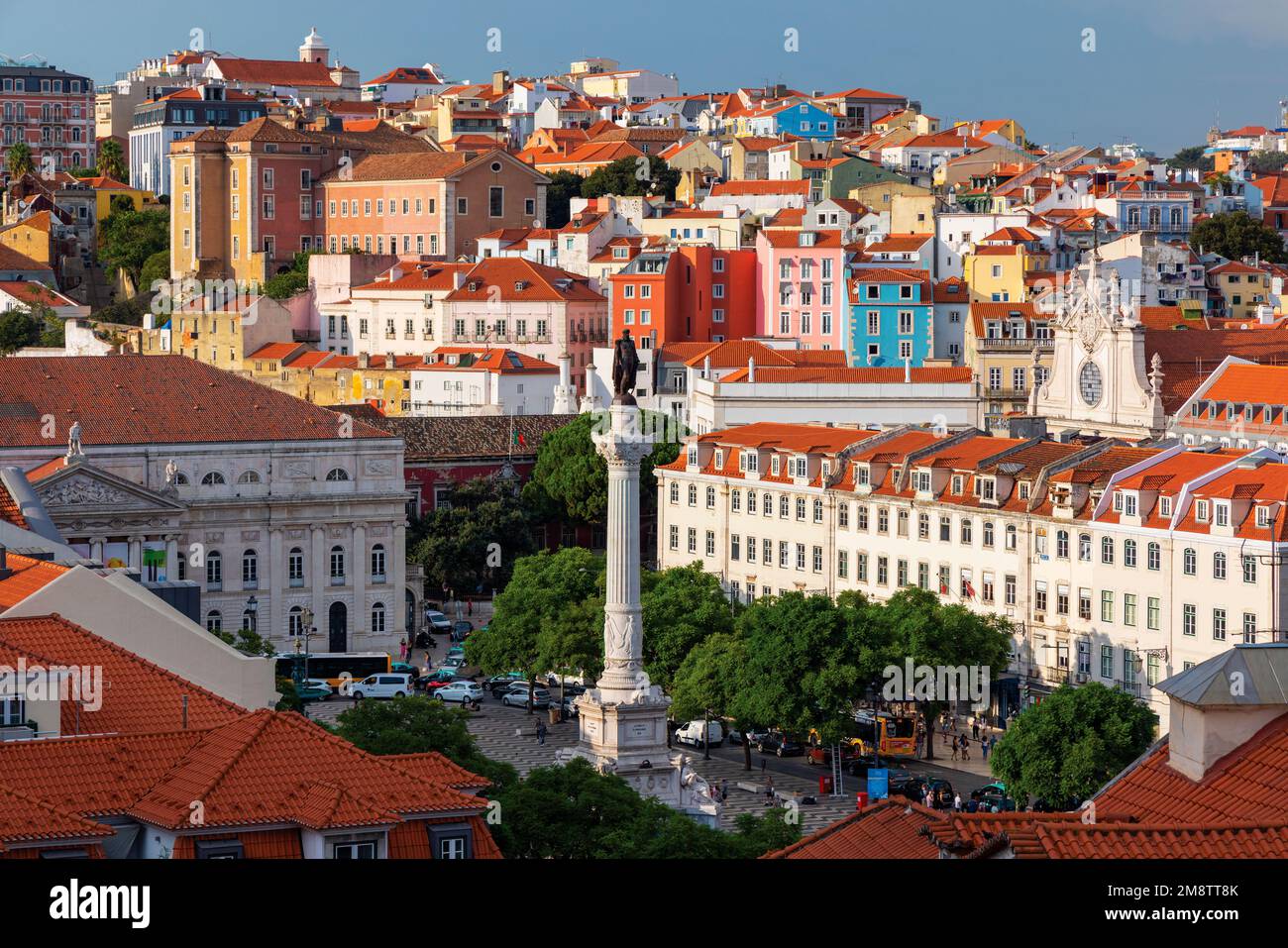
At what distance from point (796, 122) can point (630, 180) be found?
29672mm

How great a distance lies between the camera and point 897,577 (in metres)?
79.2

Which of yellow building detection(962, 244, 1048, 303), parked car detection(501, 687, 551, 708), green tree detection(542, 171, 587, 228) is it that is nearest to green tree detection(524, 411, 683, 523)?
parked car detection(501, 687, 551, 708)

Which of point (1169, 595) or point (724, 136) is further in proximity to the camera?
point (724, 136)

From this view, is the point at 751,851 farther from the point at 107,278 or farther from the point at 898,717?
the point at 107,278

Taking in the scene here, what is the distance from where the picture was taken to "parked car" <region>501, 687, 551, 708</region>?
75500 mm

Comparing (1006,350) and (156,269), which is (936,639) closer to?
(1006,350)

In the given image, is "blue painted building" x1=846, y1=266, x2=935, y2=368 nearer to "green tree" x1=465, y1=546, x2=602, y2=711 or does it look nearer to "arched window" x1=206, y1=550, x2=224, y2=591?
"arched window" x1=206, y1=550, x2=224, y2=591

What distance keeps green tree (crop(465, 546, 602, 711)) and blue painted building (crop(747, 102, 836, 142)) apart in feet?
362

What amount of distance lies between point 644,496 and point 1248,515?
32.5 metres

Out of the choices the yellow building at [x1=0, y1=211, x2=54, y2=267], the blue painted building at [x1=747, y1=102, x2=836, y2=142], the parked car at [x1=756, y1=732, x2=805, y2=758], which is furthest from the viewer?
the blue painted building at [x1=747, y1=102, x2=836, y2=142]

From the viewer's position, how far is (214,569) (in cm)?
8481

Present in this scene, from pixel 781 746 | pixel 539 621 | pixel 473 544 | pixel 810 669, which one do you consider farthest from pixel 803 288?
pixel 810 669

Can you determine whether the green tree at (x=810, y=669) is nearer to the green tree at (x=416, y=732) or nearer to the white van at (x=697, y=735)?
the white van at (x=697, y=735)
